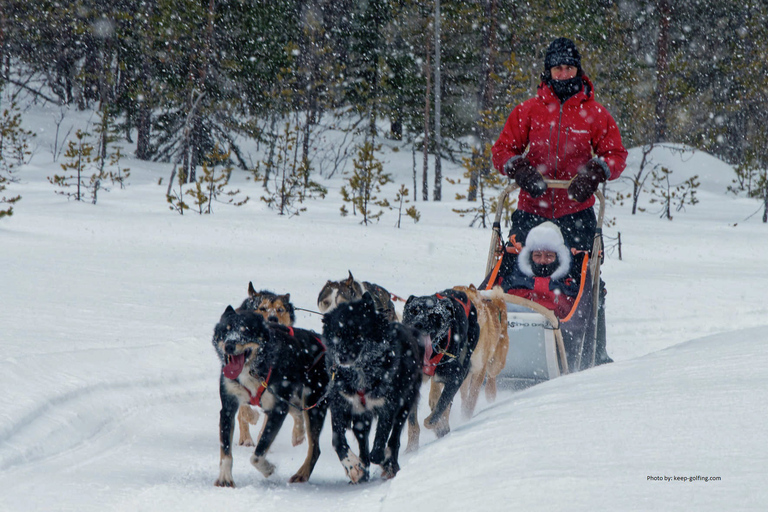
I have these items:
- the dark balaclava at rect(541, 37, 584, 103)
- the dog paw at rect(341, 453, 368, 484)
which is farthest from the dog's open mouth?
the dark balaclava at rect(541, 37, 584, 103)

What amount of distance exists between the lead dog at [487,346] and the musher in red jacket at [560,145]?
729 millimetres

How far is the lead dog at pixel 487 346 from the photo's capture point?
12.9ft

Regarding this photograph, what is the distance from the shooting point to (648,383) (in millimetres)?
2861

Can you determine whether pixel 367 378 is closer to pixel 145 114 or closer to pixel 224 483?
pixel 224 483

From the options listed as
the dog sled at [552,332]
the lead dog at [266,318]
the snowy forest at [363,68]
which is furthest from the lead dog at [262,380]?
the snowy forest at [363,68]

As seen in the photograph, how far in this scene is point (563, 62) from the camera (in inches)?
178

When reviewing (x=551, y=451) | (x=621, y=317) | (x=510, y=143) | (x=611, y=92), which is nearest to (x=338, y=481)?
(x=551, y=451)

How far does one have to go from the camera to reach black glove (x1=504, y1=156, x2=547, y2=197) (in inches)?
176

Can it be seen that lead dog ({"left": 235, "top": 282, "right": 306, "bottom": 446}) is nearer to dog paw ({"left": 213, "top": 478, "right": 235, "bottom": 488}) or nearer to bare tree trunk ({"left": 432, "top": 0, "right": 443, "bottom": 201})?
dog paw ({"left": 213, "top": 478, "right": 235, "bottom": 488})

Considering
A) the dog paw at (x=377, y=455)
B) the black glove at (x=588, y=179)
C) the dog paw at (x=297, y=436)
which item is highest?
the black glove at (x=588, y=179)

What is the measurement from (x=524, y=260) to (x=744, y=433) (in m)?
2.81

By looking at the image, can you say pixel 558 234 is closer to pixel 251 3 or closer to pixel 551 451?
pixel 551 451

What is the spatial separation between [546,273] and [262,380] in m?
2.41

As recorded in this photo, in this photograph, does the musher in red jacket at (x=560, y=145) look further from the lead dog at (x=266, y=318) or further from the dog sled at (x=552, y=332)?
the lead dog at (x=266, y=318)
